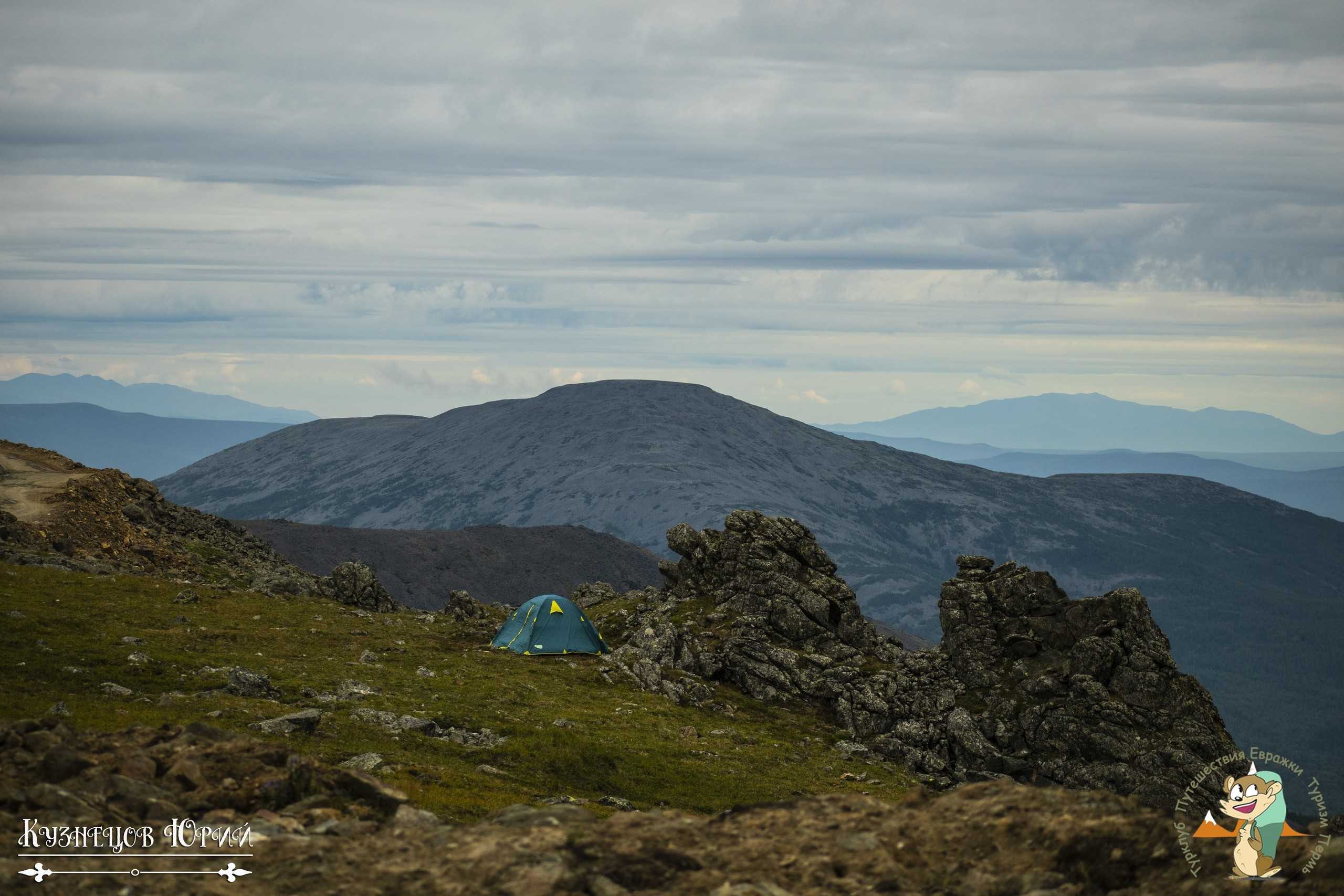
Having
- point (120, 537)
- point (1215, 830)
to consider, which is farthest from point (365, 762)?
point (120, 537)

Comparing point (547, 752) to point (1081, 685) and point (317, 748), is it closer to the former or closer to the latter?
point (317, 748)

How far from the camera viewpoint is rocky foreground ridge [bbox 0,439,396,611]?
6888cm

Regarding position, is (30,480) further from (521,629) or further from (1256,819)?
(1256,819)

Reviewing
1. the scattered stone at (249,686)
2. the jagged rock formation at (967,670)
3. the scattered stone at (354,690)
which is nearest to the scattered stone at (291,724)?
the scattered stone at (249,686)

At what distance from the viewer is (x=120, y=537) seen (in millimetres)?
76375

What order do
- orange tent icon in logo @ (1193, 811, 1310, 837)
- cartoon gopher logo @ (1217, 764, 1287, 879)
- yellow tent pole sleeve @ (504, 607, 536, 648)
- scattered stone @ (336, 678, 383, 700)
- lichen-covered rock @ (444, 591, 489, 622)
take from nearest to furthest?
cartoon gopher logo @ (1217, 764, 1287, 879), orange tent icon in logo @ (1193, 811, 1310, 837), scattered stone @ (336, 678, 383, 700), yellow tent pole sleeve @ (504, 607, 536, 648), lichen-covered rock @ (444, 591, 489, 622)

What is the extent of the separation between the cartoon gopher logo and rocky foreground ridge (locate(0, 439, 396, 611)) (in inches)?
2554

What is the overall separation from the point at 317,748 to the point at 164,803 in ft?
45.9

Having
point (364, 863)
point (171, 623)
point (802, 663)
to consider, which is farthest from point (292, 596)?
point (364, 863)

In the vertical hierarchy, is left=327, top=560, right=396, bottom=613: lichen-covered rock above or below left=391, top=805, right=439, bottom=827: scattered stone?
below

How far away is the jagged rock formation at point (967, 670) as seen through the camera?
186ft

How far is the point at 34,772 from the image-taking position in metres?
21.0

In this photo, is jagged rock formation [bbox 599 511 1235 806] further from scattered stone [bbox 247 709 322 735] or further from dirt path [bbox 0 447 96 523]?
dirt path [bbox 0 447 96 523]

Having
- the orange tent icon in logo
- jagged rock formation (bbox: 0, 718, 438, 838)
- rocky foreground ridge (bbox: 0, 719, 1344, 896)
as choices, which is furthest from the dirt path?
the orange tent icon in logo
